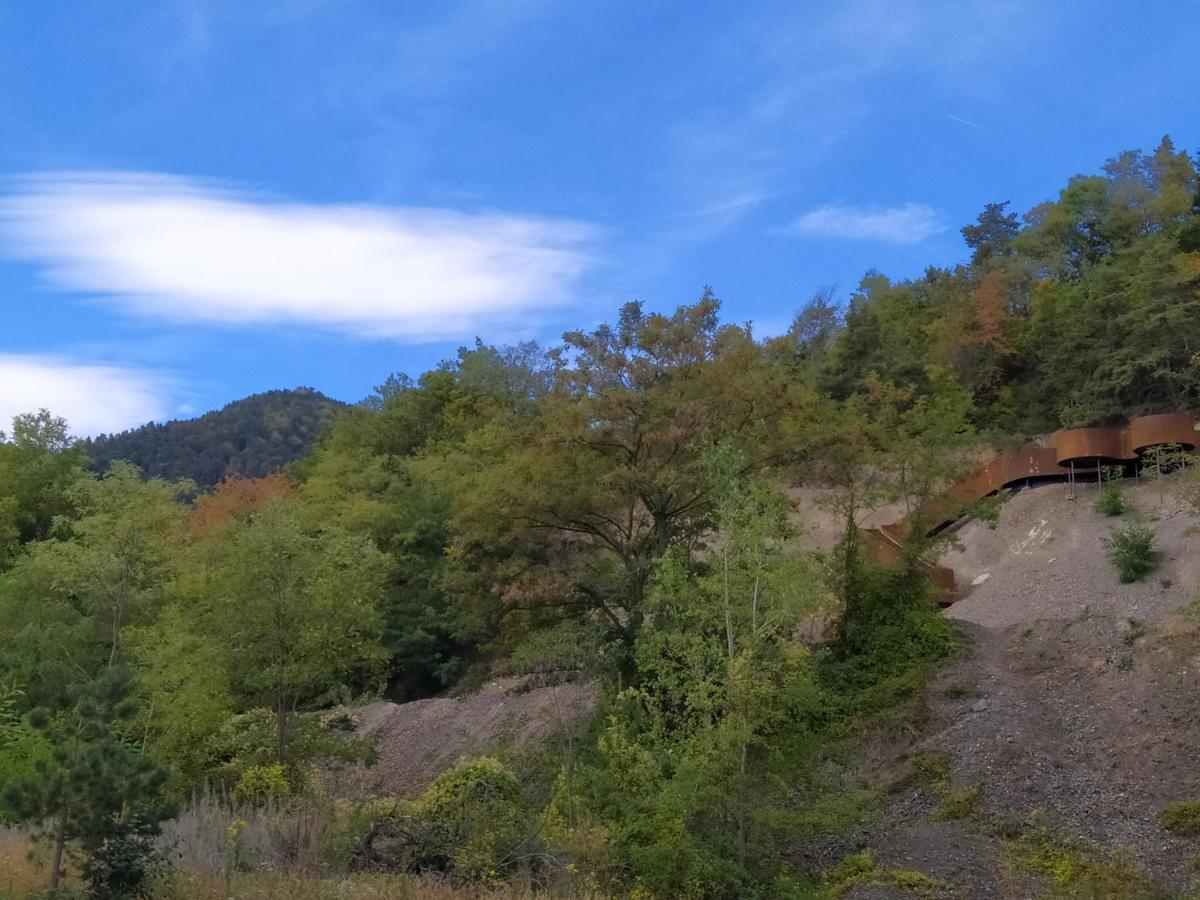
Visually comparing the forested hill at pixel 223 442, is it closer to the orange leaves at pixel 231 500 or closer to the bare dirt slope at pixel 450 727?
the orange leaves at pixel 231 500

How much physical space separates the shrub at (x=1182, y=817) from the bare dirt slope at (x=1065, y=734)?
0.55ft

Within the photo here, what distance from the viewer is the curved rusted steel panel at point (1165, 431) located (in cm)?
3359

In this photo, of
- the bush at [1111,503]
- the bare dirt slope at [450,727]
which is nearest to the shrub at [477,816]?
the bare dirt slope at [450,727]

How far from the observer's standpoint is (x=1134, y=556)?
26.6 meters

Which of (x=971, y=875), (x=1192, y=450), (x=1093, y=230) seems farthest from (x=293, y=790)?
(x=1093, y=230)

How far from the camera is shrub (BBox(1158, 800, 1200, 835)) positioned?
49.1 feet

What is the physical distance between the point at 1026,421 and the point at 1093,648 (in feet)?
70.3

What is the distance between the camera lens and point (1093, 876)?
13.7 meters

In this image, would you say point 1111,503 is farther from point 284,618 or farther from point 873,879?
point 284,618

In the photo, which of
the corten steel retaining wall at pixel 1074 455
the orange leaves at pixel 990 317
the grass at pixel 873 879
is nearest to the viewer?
the grass at pixel 873 879

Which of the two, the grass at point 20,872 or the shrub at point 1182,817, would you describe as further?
the shrub at point 1182,817

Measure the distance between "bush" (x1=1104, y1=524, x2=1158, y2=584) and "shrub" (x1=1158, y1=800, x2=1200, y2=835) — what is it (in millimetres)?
11979

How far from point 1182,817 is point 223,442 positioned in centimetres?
9445

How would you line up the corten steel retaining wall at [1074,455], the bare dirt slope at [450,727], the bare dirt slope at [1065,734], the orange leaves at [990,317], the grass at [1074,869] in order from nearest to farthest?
the grass at [1074,869] → the bare dirt slope at [1065,734] → the bare dirt slope at [450,727] → the corten steel retaining wall at [1074,455] → the orange leaves at [990,317]
